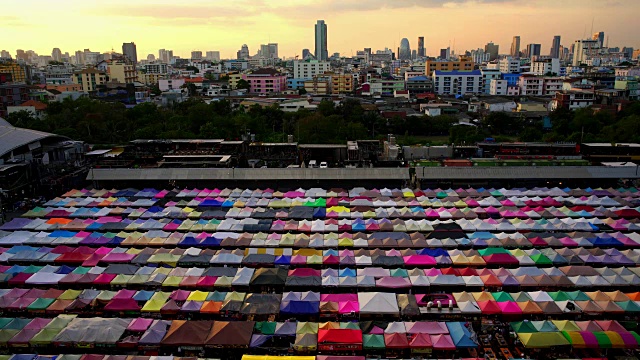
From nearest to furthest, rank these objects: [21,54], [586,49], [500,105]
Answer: [500,105] < [586,49] < [21,54]

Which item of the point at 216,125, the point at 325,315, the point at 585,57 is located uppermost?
the point at 585,57

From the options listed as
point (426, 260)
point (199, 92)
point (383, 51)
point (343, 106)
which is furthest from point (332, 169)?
point (383, 51)

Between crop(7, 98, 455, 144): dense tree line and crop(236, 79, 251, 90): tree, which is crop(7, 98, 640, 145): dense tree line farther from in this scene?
crop(236, 79, 251, 90): tree

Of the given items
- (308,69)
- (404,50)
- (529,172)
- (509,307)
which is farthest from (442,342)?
(404,50)

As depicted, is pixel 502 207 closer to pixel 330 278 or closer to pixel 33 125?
pixel 330 278

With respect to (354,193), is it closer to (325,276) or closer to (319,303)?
(325,276)

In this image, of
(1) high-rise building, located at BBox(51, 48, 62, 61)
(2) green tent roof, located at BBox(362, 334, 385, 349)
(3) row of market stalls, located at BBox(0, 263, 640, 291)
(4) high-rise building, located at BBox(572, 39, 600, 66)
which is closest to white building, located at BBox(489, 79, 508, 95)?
(3) row of market stalls, located at BBox(0, 263, 640, 291)
